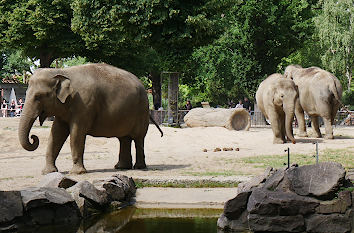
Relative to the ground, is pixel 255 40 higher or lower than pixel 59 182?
higher

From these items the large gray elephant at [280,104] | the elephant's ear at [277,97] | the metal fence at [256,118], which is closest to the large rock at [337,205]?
the large gray elephant at [280,104]

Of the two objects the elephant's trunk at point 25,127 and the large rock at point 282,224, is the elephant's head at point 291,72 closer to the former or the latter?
the elephant's trunk at point 25,127

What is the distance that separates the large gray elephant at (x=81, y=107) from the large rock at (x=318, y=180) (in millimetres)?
5832

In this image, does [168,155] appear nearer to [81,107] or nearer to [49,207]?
[81,107]

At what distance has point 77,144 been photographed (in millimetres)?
13273

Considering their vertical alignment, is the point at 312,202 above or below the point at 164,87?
below

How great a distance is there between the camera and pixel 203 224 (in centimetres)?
880

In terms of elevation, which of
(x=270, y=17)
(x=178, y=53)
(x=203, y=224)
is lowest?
(x=203, y=224)

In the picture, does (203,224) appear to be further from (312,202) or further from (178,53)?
(178,53)

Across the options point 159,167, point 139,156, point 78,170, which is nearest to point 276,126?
point 159,167

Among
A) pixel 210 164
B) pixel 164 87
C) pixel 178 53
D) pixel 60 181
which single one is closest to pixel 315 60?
pixel 164 87

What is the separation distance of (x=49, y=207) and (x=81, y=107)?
14.4 ft

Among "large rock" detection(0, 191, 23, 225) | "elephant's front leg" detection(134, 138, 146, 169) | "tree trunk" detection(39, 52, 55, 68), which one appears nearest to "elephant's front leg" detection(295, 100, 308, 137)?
"elephant's front leg" detection(134, 138, 146, 169)

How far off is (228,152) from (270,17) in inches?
854
